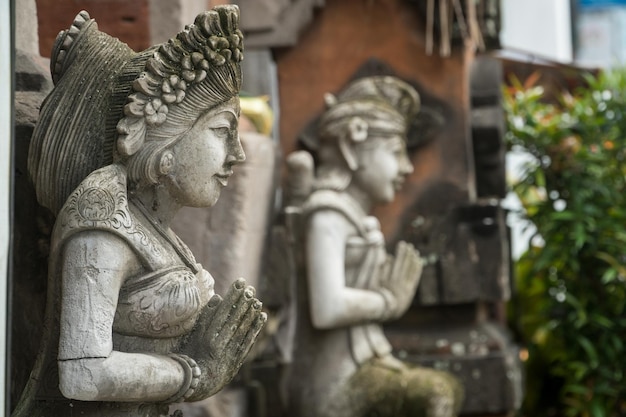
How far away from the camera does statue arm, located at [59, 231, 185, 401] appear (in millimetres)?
3107

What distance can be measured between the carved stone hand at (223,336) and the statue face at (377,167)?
212 centimetres

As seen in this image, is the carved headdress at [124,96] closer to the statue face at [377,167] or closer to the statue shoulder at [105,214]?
the statue shoulder at [105,214]

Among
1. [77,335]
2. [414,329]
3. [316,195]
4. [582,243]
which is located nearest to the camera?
[77,335]

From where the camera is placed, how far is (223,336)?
337 centimetres

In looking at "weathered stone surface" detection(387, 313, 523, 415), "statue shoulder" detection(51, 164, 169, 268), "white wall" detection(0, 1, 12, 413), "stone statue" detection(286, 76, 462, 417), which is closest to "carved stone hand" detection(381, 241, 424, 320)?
"stone statue" detection(286, 76, 462, 417)

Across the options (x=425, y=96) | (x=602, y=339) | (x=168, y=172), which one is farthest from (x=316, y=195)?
(x=602, y=339)

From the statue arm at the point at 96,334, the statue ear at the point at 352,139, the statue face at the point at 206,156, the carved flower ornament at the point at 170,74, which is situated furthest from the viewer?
the statue ear at the point at 352,139

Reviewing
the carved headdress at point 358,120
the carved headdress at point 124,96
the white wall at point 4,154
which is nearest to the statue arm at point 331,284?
the carved headdress at point 358,120

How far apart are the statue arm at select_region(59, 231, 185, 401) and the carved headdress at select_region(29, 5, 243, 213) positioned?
0.26 meters

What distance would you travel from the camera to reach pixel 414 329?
646 centimetres

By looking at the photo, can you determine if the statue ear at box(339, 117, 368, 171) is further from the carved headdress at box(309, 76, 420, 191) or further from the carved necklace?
the carved necklace

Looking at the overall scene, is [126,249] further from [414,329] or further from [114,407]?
[414,329]

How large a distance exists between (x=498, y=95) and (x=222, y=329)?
3.51m

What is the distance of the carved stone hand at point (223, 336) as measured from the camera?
3357mm
